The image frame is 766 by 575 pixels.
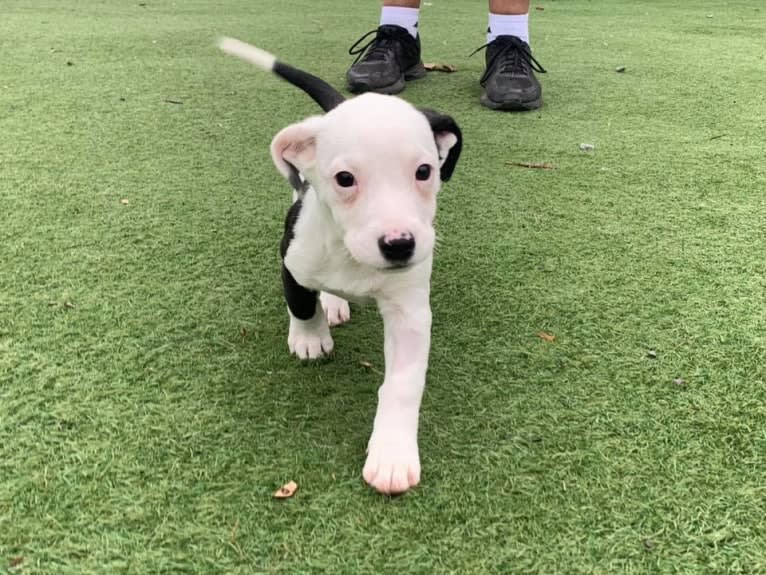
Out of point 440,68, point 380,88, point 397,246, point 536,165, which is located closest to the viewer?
point 397,246

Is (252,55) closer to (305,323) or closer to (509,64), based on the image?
(305,323)

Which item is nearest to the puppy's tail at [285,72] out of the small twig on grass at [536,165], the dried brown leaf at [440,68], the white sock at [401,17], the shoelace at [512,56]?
the small twig on grass at [536,165]

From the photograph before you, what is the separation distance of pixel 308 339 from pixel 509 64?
7.05 feet

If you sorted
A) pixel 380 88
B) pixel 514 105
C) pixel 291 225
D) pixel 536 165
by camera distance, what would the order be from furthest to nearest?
pixel 380 88 < pixel 514 105 < pixel 536 165 < pixel 291 225

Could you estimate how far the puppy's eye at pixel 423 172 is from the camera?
3.82 ft

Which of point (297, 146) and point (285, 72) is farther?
point (285, 72)

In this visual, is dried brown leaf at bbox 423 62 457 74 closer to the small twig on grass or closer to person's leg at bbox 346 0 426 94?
person's leg at bbox 346 0 426 94

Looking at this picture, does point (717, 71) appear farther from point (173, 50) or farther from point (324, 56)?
point (173, 50)

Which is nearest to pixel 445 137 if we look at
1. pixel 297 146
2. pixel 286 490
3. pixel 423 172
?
pixel 423 172

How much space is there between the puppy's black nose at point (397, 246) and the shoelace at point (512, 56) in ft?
7.47

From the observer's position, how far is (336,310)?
5.56 feet

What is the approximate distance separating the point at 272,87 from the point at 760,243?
2245 mm

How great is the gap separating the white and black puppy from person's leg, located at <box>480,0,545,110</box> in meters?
1.80

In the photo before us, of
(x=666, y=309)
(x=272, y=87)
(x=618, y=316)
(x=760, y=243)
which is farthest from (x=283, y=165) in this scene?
(x=272, y=87)
